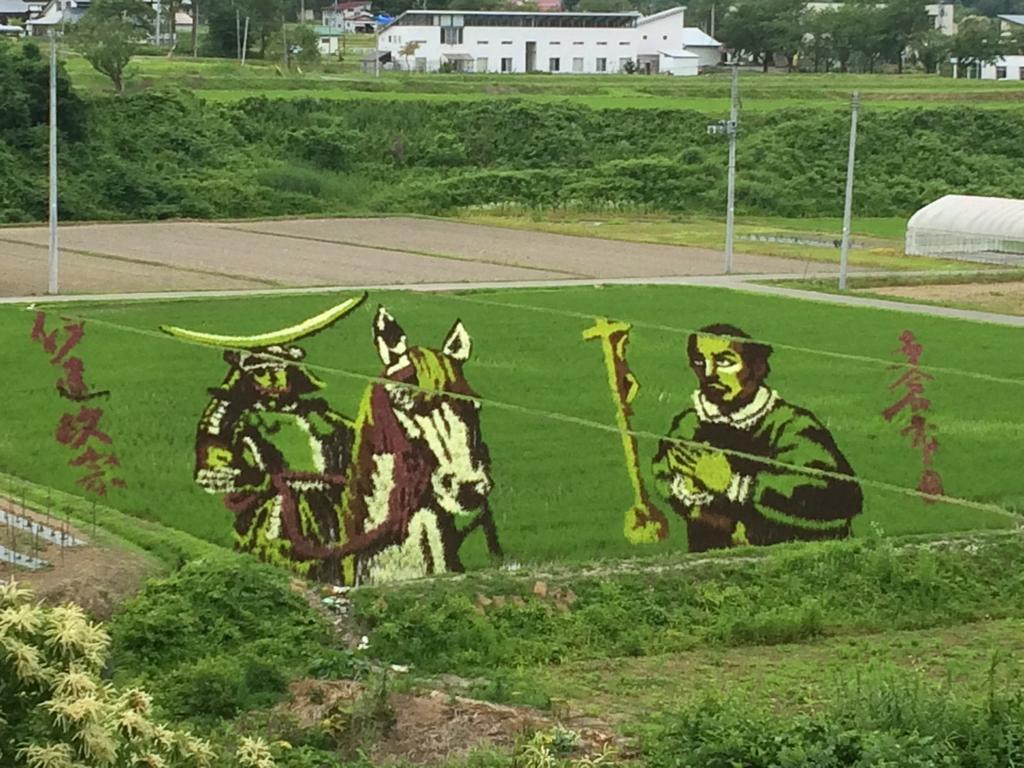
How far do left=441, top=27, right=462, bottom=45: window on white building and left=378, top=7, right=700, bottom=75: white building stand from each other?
4 centimetres

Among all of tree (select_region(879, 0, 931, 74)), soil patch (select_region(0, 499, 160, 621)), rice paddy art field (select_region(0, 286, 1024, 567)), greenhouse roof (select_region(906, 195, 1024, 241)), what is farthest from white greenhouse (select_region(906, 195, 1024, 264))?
tree (select_region(879, 0, 931, 74))

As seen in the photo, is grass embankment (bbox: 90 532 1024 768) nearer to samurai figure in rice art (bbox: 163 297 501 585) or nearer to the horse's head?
samurai figure in rice art (bbox: 163 297 501 585)

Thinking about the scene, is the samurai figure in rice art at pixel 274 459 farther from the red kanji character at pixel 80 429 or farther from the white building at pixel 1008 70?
the white building at pixel 1008 70

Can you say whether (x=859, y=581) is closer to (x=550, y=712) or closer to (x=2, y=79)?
(x=550, y=712)

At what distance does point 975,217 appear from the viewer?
125 ft

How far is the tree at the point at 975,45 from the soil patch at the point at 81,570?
7465cm

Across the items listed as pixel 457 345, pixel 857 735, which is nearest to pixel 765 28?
pixel 457 345

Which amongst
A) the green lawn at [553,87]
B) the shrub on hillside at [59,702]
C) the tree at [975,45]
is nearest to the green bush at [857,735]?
the shrub on hillside at [59,702]

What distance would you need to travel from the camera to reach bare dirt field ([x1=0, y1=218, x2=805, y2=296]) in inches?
1221

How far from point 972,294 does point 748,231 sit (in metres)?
13.5

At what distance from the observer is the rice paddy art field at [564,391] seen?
14430 mm

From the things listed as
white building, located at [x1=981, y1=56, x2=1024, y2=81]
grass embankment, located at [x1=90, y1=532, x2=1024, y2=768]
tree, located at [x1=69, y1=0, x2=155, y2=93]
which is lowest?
grass embankment, located at [x1=90, y1=532, x2=1024, y2=768]

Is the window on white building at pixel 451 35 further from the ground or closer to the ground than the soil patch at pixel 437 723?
further from the ground

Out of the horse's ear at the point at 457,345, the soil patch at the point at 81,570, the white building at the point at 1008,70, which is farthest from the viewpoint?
the white building at the point at 1008,70
